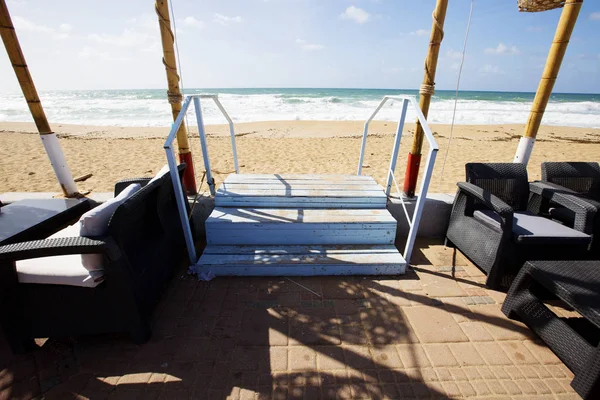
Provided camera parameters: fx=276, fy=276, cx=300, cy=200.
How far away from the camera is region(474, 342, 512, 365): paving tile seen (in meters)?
1.96

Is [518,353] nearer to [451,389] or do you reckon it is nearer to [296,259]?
[451,389]

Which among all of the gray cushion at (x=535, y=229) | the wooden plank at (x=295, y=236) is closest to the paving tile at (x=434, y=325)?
the wooden plank at (x=295, y=236)

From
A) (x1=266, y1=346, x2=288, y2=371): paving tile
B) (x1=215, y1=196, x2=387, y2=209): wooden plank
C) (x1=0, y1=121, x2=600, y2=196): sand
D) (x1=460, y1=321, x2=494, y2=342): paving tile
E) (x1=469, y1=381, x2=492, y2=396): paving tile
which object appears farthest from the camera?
(x1=0, y1=121, x2=600, y2=196): sand

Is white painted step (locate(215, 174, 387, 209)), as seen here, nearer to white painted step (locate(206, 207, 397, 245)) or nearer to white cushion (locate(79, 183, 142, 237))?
white painted step (locate(206, 207, 397, 245))

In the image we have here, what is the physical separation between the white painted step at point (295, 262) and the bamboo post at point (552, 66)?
85.8 inches

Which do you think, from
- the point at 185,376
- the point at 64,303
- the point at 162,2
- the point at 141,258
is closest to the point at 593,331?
the point at 185,376

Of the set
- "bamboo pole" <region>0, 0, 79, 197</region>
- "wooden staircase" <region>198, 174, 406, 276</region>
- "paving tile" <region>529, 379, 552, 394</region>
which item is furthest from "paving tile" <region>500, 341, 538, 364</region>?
"bamboo pole" <region>0, 0, 79, 197</region>

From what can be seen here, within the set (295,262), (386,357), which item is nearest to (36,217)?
(295,262)

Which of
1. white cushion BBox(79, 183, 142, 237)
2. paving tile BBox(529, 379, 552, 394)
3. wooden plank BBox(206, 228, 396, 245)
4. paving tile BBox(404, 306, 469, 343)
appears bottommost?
paving tile BBox(529, 379, 552, 394)

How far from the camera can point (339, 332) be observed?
216cm

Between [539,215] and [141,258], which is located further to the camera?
[539,215]

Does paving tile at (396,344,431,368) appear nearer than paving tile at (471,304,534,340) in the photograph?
Yes

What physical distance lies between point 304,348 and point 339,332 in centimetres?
31

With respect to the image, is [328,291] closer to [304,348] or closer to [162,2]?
[304,348]
